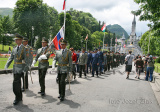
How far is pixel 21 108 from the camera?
4867 mm

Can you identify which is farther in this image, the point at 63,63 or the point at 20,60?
the point at 63,63

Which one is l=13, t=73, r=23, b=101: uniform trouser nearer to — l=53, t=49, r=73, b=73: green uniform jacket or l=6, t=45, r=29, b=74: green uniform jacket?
l=6, t=45, r=29, b=74: green uniform jacket

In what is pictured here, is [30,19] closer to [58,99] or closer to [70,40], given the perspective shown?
[70,40]

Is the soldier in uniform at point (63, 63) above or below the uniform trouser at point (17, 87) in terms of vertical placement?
above

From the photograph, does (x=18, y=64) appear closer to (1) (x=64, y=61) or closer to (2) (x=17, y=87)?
(2) (x=17, y=87)

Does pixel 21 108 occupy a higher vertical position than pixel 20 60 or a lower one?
lower

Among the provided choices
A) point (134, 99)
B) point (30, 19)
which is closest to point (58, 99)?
point (134, 99)

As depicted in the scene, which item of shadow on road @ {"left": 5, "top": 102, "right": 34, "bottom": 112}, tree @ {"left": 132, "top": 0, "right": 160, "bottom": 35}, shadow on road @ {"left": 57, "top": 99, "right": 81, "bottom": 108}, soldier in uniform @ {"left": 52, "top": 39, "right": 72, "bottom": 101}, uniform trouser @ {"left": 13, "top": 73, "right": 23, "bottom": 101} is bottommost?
shadow on road @ {"left": 57, "top": 99, "right": 81, "bottom": 108}

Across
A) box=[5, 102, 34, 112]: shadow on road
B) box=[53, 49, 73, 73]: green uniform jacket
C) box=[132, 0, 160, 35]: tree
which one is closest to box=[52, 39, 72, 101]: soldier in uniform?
box=[53, 49, 73, 73]: green uniform jacket

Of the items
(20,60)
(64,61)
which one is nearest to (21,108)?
(20,60)

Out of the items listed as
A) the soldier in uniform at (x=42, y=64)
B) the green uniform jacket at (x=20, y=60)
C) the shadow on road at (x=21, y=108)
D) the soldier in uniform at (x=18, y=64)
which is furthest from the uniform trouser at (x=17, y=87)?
the soldier in uniform at (x=42, y=64)

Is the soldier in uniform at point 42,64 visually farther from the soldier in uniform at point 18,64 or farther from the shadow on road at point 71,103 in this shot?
the shadow on road at point 71,103

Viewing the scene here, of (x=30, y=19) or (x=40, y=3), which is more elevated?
(x=40, y=3)

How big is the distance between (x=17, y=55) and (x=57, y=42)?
20.8ft
